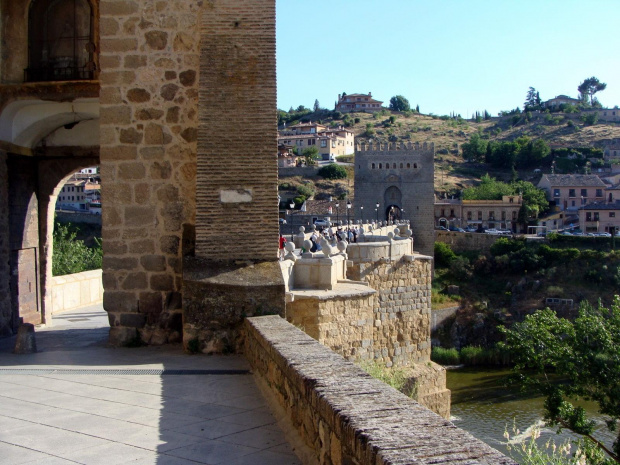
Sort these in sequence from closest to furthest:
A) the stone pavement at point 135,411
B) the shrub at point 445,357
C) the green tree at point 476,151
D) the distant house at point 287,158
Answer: the stone pavement at point 135,411 → the shrub at point 445,357 → the distant house at point 287,158 → the green tree at point 476,151

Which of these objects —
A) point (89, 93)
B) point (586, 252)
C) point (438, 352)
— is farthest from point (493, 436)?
point (586, 252)

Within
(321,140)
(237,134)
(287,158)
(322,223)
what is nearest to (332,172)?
(287,158)

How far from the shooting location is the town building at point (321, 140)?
103562mm

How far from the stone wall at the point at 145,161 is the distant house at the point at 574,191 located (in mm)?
72618

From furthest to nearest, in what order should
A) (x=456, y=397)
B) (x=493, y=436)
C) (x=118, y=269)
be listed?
(x=456, y=397) < (x=493, y=436) < (x=118, y=269)

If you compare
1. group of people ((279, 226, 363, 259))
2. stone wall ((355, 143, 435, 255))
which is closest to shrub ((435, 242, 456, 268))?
stone wall ((355, 143, 435, 255))

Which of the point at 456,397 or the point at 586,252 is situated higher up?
the point at 586,252

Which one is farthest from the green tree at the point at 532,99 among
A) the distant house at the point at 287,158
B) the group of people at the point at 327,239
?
the group of people at the point at 327,239

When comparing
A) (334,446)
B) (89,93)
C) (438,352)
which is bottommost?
(438,352)

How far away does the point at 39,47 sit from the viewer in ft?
26.3

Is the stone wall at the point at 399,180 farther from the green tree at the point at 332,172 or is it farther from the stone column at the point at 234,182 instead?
the stone column at the point at 234,182

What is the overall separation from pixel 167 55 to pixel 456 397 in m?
23.2

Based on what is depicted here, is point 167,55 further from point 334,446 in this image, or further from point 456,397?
point 456,397

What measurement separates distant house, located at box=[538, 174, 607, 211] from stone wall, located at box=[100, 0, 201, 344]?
72618mm
